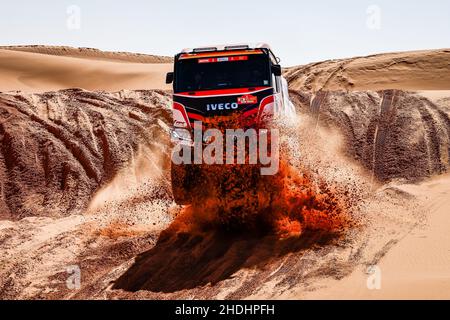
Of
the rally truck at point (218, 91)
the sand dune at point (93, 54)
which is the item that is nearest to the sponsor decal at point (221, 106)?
the rally truck at point (218, 91)

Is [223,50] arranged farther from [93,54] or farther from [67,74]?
[93,54]

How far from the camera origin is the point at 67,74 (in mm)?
44812

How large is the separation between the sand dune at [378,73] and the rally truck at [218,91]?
56.4 feet

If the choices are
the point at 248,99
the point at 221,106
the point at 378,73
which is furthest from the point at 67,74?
the point at 248,99

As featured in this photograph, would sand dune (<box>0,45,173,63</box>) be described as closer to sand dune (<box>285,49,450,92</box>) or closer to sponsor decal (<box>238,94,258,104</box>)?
sand dune (<box>285,49,450,92</box>)

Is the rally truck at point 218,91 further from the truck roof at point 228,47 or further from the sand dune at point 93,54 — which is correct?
the sand dune at point 93,54

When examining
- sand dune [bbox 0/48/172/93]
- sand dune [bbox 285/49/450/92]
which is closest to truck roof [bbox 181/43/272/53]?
sand dune [bbox 285/49/450/92]

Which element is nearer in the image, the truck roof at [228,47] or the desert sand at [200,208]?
the desert sand at [200,208]

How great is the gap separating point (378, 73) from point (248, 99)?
21.7 meters

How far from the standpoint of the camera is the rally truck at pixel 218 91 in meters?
9.45

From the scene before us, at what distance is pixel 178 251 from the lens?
30.0 feet

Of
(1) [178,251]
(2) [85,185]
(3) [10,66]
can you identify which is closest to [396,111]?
(2) [85,185]

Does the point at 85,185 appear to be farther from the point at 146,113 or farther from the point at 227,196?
the point at 227,196
